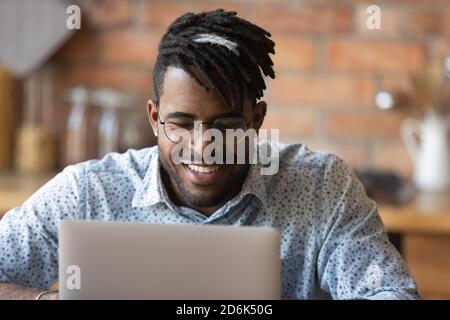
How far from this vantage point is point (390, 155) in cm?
203

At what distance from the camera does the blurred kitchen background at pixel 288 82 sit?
198 centimetres

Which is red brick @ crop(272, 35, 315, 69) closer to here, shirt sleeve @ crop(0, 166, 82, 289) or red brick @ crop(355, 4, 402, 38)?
red brick @ crop(355, 4, 402, 38)

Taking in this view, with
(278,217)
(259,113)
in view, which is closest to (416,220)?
(278,217)

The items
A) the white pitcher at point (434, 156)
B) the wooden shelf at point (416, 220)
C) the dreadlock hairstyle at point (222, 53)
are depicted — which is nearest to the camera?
the dreadlock hairstyle at point (222, 53)

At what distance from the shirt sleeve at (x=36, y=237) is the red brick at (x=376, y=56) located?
43.6 inches

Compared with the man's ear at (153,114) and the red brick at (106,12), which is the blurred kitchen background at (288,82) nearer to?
the red brick at (106,12)

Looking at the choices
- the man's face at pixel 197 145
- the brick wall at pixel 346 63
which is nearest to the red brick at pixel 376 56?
the brick wall at pixel 346 63

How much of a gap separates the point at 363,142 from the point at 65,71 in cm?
72

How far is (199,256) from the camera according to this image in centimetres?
83

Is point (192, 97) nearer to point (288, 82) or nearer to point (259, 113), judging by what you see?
point (259, 113)

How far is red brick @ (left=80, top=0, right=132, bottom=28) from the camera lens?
2.08 metres

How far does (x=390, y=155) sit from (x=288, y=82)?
287 millimetres

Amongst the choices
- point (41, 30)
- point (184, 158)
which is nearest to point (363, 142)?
point (41, 30)
